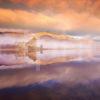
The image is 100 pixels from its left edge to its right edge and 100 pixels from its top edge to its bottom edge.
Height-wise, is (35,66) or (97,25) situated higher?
(97,25)

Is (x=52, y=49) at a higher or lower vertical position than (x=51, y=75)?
higher

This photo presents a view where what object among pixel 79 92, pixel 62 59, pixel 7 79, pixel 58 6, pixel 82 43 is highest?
pixel 58 6

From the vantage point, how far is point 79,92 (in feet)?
5.27

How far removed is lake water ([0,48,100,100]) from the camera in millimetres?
1492

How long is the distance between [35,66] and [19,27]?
0.93ft

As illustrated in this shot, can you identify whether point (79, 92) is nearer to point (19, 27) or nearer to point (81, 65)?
point (81, 65)

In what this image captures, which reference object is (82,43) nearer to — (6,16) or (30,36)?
(30,36)

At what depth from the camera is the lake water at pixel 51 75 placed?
1492 mm

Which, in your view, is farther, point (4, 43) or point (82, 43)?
point (82, 43)

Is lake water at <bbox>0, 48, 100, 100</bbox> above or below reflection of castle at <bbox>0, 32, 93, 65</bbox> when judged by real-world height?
below

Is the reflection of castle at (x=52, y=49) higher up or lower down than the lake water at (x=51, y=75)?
higher up

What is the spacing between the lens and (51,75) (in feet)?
5.18

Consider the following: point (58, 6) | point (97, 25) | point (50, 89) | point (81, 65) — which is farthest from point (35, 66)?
point (97, 25)

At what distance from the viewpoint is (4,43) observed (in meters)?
1.49
